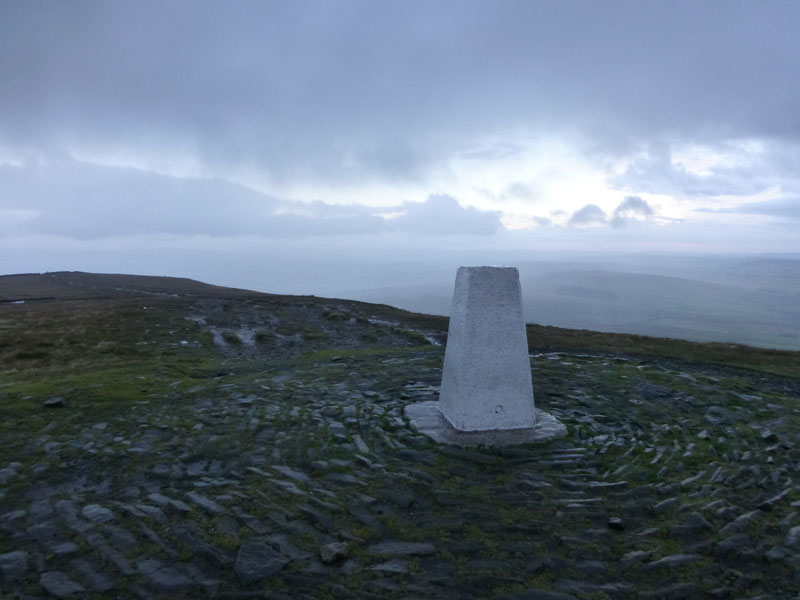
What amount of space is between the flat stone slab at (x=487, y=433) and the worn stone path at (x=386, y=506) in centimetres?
39

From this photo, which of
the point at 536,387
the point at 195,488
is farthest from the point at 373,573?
the point at 536,387

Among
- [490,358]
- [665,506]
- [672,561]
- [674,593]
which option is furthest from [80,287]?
[674,593]

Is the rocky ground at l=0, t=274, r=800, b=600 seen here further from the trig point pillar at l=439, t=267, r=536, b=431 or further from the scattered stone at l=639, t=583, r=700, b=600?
the trig point pillar at l=439, t=267, r=536, b=431

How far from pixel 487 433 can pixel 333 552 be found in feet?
17.4

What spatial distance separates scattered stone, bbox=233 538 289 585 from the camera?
5988 millimetres

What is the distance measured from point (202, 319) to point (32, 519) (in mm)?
25754

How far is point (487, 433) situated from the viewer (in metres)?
10.8

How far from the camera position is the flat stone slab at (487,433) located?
1062cm

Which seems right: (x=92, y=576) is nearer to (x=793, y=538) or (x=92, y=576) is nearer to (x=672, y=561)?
(x=672, y=561)

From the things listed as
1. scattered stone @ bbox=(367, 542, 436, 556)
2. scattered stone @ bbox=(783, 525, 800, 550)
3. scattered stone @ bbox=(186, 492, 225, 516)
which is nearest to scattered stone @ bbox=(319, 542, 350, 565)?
scattered stone @ bbox=(367, 542, 436, 556)

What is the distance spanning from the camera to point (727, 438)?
425 inches

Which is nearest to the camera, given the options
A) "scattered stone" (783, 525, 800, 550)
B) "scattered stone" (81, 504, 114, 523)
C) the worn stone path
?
the worn stone path

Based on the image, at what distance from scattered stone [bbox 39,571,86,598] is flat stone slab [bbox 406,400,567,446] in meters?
6.73

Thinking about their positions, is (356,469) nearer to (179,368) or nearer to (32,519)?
(32,519)
